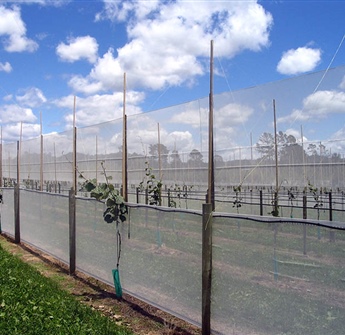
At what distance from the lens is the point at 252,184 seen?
1112 centimetres

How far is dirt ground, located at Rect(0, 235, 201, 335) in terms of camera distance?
13.4 feet

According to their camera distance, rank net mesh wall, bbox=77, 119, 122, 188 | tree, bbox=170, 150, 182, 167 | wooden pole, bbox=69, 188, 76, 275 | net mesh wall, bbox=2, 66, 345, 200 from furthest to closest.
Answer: net mesh wall, bbox=77, 119, 122, 188 → tree, bbox=170, 150, 182, 167 → net mesh wall, bbox=2, 66, 345, 200 → wooden pole, bbox=69, 188, 76, 275

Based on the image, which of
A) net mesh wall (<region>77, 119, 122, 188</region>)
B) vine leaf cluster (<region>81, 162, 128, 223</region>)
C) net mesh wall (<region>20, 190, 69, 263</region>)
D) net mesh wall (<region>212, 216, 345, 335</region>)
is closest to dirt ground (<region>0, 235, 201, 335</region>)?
net mesh wall (<region>20, 190, 69, 263</region>)

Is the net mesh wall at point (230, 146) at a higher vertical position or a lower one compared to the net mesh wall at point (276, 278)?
higher

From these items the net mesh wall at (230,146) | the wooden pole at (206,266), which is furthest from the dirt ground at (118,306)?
the net mesh wall at (230,146)

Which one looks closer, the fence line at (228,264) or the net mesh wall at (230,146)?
the fence line at (228,264)

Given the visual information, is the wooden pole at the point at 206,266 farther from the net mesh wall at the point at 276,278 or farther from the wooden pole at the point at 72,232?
the wooden pole at the point at 72,232

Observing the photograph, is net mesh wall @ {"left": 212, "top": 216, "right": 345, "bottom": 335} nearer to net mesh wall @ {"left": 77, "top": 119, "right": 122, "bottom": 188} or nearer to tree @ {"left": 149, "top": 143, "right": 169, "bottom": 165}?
tree @ {"left": 149, "top": 143, "right": 169, "bottom": 165}

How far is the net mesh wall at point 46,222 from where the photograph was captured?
23.0 feet

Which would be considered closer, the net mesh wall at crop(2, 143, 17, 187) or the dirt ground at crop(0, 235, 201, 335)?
the dirt ground at crop(0, 235, 201, 335)

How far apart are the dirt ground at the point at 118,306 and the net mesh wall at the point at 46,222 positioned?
0.39 m

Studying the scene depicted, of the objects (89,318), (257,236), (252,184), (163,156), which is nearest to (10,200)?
(163,156)

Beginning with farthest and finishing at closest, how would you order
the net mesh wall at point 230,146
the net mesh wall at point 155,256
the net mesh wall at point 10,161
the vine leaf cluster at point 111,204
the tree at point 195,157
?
1. the net mesh wall at point 10,161
2. the tree at point 195,157
3. the net mesh wall at point 230,146
4. the vine leaf cluster at point 111,204
5. the net mesh wall at point 155,256

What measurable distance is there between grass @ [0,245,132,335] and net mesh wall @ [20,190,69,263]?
194cm
